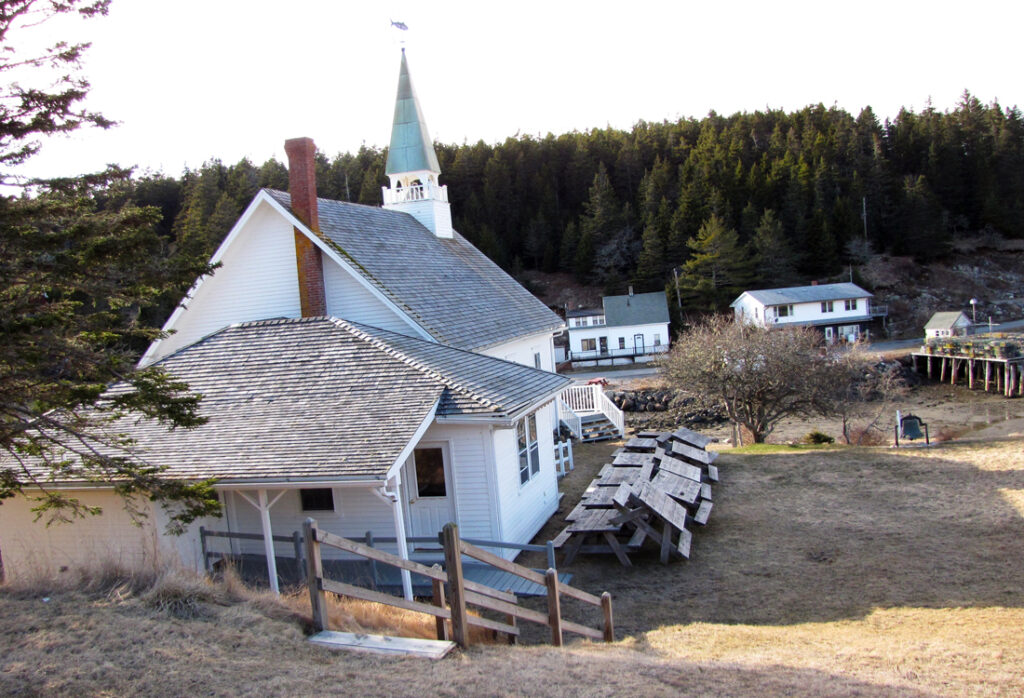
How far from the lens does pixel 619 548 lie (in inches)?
529

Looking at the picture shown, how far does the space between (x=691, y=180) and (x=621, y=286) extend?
65.1 feet

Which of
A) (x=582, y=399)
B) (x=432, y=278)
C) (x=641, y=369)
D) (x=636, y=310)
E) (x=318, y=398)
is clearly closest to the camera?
(x=318, y=398)

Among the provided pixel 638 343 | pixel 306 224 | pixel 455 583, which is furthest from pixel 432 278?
pixel 638 343

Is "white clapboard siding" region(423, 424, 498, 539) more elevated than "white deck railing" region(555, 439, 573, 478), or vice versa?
"white clapboard siding" region(423, 424, 498, 539)

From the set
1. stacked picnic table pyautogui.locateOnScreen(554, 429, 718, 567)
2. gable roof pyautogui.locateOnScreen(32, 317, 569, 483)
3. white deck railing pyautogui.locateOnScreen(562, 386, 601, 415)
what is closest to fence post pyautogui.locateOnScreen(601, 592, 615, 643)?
stacked picnic table pyautogui.locateOnScreen(554, 429, 718, 567)

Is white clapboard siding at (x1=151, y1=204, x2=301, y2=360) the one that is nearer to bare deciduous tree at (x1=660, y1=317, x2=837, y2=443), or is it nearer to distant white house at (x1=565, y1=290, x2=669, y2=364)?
bare deciduous tree at (x1=660, y1=317, x2=837, y2=443)

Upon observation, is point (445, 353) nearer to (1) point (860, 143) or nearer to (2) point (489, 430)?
(2) point (489, 430)

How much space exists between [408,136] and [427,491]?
61.8ft

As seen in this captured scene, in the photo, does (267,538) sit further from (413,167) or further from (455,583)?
(413,167)

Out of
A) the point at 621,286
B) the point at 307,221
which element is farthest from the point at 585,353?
the point at 307,221

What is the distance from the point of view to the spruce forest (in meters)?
75.5

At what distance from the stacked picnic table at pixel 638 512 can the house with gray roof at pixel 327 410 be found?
1418 millimetres

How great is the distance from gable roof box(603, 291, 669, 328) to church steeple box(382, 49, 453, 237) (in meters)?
34.1

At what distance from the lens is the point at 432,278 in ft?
73.7
